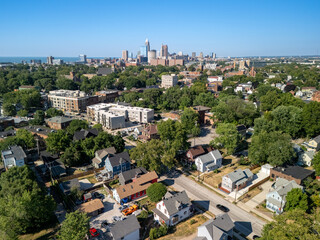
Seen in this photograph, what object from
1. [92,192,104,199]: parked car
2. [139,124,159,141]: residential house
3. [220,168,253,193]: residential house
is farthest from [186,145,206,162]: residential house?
[92,192,104,199]: parked car

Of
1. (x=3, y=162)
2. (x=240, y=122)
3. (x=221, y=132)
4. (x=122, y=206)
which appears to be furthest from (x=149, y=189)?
(x=240, y=122)

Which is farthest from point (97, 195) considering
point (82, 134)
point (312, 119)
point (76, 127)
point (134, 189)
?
point (312, 119)

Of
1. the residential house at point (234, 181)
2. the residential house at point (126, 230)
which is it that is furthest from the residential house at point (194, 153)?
the residential house at point (126, 230)

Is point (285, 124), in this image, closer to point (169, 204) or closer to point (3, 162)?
point (169, 204)

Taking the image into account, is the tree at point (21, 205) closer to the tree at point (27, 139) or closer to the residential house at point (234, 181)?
the tree at point (27, 139)

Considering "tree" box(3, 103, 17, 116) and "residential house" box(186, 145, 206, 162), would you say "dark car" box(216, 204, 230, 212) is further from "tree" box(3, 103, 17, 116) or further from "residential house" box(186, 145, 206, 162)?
"tree" box(3, 103, 17, 116)

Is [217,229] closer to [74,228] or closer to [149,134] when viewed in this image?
[74,228]

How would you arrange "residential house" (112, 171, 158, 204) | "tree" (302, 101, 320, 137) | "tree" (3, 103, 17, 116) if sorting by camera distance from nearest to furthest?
"residential house" (112, 171, 158, 204), "tree" (302, 101, 320, 137), "tree" (3, 103, 17, 116)
